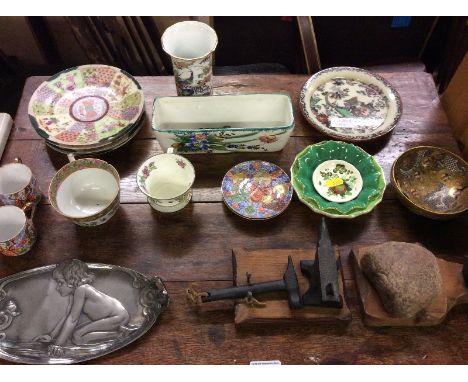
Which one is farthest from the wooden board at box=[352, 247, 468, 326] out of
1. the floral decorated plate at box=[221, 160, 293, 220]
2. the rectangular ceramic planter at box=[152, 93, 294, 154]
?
the rectangular ceramic planter at box=[152, 93, 294, 154]

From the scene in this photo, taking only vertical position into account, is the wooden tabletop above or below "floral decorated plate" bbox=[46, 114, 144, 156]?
below

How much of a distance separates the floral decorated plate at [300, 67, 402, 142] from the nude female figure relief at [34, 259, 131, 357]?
704 mm

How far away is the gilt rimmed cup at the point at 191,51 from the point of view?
1.18 metres

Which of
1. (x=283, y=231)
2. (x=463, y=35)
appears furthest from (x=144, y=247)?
(x=463, y=35)

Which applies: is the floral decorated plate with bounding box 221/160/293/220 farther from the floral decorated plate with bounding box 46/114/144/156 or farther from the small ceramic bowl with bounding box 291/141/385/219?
the floral decorated plate with bounding box 46/114/144/156

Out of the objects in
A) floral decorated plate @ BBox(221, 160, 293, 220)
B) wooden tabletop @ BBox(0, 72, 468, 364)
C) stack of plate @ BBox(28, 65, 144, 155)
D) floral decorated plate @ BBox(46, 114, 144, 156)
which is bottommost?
wooden tabletop @ BBox(0, 72, 468, 364)

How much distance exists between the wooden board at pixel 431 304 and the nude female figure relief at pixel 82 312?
51 centimetres

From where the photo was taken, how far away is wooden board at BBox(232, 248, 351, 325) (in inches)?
38.4

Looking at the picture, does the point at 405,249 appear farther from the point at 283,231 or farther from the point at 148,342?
the point at 148,342

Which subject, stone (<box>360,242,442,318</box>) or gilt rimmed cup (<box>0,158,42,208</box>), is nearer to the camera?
stone (<box>360,242,442,318</box>)

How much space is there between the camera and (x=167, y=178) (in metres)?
1.18

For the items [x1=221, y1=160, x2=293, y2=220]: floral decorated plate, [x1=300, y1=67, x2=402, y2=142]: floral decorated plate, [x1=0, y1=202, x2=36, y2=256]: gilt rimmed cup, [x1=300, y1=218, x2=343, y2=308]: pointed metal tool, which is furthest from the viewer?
[x1=300, y1=67, x2=402, y2=142]: floral decorated plate

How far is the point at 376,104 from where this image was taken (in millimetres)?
1349

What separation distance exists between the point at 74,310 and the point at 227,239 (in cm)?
37
